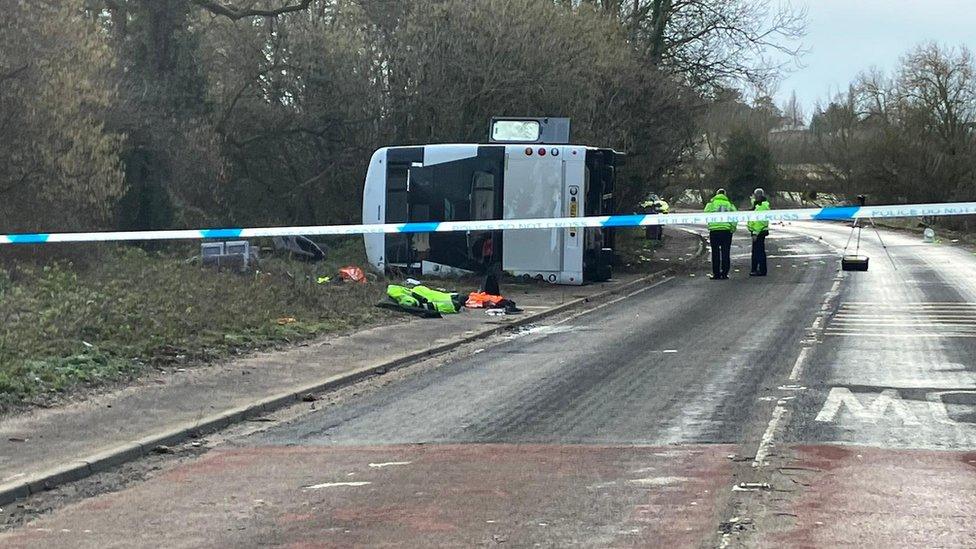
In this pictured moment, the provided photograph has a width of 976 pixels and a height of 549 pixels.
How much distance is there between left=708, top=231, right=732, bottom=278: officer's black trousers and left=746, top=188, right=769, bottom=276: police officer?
53cm

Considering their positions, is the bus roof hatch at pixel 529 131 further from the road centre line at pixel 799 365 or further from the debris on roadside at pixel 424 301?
the road centre line at pixel 799 365

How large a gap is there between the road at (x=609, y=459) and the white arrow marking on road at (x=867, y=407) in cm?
3

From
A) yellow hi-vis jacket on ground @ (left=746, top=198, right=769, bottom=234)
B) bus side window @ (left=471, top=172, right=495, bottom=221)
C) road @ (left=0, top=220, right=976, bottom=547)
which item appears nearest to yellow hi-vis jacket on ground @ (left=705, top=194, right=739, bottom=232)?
yellow hi-vis jacket on ground @ (left=746, top=198, right=769, bottom=234)

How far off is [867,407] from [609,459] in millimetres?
2987

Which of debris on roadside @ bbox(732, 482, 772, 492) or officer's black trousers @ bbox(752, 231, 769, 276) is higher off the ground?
officer's black trousers @ bbox(752, 231, 769, 276)

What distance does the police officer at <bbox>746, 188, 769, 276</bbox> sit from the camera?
2566 centimetres

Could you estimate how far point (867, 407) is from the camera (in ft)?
34.4

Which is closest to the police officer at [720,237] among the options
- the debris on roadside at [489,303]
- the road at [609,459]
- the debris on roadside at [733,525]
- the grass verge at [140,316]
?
the debris on roadside at [489,303]

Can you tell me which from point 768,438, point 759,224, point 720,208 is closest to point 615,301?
point 720,208

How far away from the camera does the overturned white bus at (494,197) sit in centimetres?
2336

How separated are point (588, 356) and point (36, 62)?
10.7 metres

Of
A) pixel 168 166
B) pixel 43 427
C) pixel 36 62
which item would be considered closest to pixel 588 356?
pixel 43 427

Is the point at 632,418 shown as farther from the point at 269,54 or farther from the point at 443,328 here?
the point at 269,54

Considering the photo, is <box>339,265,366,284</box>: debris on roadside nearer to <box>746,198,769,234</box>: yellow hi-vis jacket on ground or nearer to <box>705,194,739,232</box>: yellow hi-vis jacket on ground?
<box>705,194,739,232</box>: yellow hi-vis jacket on ground
